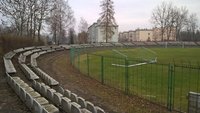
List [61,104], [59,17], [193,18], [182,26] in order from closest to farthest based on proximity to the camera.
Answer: [61,104] < [59,17] < [182,26] < [193,18]

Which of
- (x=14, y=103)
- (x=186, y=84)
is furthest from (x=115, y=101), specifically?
(x=186, y=84)

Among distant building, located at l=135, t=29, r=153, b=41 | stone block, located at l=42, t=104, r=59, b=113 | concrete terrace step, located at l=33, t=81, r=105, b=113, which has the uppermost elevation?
distant building, located at l=135, t=29, r=153, b=41

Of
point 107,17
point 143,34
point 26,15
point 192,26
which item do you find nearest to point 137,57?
point 26,15

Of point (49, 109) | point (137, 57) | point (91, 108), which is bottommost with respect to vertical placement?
point (137, 57)

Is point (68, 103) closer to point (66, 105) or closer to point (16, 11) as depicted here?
point (66, 105)

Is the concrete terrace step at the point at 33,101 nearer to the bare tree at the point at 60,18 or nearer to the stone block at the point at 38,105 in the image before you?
the stone block at the point at 38,105

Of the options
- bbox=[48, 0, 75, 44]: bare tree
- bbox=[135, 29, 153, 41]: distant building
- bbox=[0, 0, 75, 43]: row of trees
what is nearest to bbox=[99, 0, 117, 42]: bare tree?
bbox=[48, 0, 75, 44]: bare tree

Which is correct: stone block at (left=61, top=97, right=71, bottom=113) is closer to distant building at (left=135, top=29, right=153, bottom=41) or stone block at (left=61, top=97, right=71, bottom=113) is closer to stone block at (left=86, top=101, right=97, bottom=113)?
stone block at (left=86, top=101, right=97, bottom=113)

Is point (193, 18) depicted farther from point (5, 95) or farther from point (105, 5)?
point (5, 95)

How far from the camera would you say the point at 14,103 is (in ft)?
25.5

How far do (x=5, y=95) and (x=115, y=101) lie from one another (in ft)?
13.3

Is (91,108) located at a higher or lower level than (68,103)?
lower

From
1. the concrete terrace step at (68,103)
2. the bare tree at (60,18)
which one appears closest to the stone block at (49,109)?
the concrete terrace step at (68,103)

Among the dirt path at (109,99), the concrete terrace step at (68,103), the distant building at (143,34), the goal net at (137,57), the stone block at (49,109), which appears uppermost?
the distant building at (143,34)
